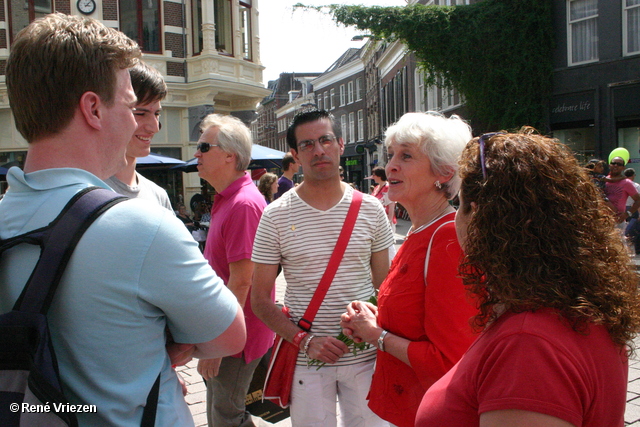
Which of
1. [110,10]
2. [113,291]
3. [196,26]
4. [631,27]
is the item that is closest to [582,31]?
[631,27]

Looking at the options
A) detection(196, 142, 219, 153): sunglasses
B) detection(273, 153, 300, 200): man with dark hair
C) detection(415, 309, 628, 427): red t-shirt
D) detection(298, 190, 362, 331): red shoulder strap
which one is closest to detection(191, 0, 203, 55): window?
detection(273, 153, 300, 200): man with dark hair

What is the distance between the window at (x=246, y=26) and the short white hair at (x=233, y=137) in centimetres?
1718

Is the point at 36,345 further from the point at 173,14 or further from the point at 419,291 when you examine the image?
the point at 173,14

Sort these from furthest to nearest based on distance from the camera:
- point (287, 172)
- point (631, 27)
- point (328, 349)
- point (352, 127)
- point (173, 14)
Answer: point (352, 127) → point (173, 14) → point (631, 27) → point (287, 172) → point (328, 349)

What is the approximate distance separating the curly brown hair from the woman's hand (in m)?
A: 0.81

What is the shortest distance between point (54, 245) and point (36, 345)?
19cm

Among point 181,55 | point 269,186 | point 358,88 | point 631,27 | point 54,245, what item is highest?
point 358,88

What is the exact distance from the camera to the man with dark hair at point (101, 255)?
104 cm

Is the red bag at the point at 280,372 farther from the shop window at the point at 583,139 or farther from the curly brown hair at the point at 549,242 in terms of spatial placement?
the shop window at the point at 583,139

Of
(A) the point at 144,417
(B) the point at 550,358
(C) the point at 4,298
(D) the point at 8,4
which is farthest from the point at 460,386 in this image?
(D) the point at 8,4

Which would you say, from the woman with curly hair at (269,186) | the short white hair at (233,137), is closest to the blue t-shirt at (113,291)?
the short white hair at (233,137)

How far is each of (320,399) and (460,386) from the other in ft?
4.32

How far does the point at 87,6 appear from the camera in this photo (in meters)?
16.8

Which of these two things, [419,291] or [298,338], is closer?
[419,291]
